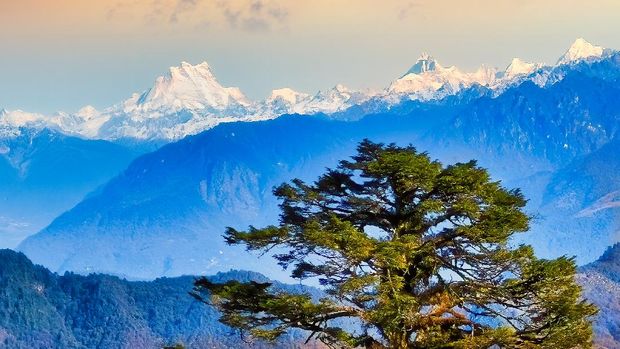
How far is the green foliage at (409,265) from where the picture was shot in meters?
26.7

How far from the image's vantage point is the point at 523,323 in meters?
27.8

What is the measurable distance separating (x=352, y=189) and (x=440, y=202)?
3.01 m

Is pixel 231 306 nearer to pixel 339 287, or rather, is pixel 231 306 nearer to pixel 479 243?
pixel 339 287

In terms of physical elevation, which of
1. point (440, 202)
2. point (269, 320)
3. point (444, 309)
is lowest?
point (269, 320)

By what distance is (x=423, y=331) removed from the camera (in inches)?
1123

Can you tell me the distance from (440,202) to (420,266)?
2.12 metres

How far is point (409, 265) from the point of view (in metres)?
28.3

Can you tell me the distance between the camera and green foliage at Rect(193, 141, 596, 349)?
1049 inches

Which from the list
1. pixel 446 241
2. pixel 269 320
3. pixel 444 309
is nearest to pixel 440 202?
pixel 446 241

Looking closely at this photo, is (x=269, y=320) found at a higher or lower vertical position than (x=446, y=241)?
lower

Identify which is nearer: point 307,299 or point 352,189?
point 307,299

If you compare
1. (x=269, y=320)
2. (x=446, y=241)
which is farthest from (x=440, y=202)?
(x=269, y=320)

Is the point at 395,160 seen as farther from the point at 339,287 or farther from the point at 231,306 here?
→ the point at 231,306

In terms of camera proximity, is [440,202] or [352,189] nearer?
[440,202]
